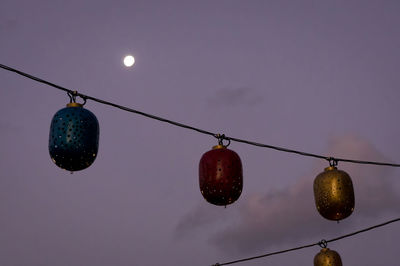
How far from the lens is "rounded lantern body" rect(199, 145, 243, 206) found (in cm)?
566

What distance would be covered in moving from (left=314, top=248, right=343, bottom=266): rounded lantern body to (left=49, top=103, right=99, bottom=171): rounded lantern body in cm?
556

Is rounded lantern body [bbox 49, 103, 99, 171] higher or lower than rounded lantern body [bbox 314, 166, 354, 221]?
lower

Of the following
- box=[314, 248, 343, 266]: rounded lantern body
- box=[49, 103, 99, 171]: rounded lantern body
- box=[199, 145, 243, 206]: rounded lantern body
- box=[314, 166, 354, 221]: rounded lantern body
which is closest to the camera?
box=[49, 103, 99, 171]: rounded lantern body

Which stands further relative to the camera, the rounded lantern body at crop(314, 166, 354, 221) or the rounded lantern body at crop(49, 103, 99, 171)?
the rounded lantern body at crop(314, 166, 354, 221)

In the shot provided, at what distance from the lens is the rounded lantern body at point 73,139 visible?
4.95 metres

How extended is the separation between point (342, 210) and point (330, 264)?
8.47 feet

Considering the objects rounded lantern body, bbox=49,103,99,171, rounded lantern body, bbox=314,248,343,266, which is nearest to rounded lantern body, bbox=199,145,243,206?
rounded lantern body, bbox=49,103,99,171

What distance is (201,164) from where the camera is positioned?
593 centimetres

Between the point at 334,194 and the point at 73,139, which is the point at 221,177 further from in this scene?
the point at 334,194

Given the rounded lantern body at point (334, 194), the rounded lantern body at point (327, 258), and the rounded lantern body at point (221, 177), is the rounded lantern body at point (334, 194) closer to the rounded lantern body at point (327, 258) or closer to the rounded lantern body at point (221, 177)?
the rounded lantern body at point (221, 177)

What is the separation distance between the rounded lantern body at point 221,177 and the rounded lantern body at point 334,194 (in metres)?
1.64

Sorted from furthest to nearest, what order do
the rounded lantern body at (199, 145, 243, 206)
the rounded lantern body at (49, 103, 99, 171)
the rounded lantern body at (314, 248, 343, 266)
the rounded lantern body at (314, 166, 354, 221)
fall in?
the rounded lantern body at (314, 248, 343, 266) < the rounded lantern body at (314, 166, 354, 221) < the rounded lantern body at (199, 145, 243, 206) < the rounded lantern body at (49, 103, 99, 171)

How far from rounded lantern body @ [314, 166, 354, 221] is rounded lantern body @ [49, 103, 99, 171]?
3313 mm

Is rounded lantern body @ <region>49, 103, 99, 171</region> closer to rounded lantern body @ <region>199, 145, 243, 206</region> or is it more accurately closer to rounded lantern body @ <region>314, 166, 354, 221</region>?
rounded lantern body @ <region>199, 145, 243, 206</region>
